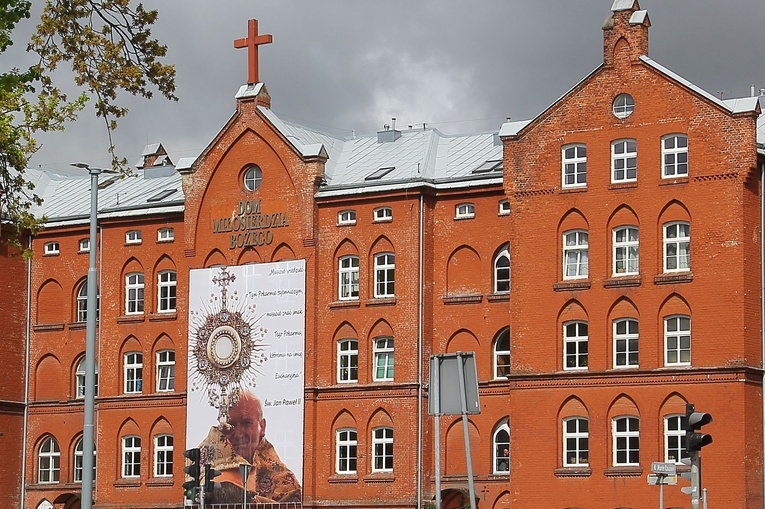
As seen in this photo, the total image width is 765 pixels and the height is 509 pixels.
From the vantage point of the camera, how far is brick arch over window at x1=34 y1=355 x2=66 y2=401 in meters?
67.2

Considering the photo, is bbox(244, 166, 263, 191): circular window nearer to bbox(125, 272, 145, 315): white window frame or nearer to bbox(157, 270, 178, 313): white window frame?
bbox(157, 270, 178, 313): white window frame

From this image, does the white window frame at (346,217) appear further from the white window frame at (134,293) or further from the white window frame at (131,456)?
the white window frame at (131,456)

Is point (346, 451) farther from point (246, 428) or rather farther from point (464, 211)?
point (464, 211)

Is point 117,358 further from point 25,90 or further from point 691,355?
point 25,90

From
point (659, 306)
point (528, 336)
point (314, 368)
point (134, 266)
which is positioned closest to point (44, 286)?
point (134, 266)

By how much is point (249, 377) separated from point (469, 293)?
929 centimetres

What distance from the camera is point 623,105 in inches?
2100

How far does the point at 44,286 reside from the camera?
223ft

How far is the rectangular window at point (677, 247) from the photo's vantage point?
52.1m

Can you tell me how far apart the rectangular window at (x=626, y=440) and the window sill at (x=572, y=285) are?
4.44 m

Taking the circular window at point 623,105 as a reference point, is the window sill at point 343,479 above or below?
below

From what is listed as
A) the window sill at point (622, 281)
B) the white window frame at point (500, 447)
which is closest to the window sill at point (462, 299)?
the white window frame at point (500, 447)

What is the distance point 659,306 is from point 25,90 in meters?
29.8

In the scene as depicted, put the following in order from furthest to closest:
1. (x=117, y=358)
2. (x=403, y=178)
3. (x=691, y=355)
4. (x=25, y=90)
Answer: (x=117, y=358)
(x=403, y=178)
(x=691, y=355)
(x=25, y=90)
